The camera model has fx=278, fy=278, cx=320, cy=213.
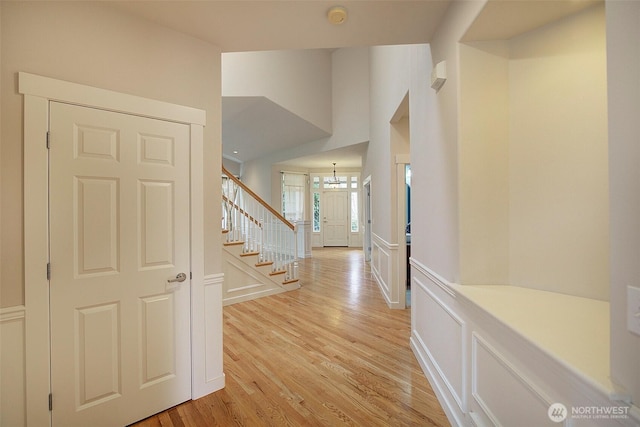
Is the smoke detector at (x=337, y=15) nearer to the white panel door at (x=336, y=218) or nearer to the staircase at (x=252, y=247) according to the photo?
the staircase at (x=252, y=247)

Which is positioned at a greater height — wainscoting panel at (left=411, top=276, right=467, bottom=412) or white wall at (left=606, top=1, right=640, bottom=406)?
white wall at (left=606, top=1, right=640, bottom=406)

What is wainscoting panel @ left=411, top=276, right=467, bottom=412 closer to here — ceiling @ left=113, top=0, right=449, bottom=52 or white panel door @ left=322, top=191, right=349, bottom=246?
ceiling @ left=113, top=0, right=449, bottom=52

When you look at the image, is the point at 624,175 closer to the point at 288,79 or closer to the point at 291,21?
the point at 291,21

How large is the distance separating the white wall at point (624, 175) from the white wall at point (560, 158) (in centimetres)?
70

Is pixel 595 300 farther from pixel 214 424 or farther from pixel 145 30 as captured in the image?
pixel 145 30

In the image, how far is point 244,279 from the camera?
4.18 meters

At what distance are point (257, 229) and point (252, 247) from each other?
29 cm

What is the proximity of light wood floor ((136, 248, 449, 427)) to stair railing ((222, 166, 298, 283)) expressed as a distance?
80 centimetres

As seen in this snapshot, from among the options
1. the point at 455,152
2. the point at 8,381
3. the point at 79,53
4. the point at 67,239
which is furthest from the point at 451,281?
the point at 79,53

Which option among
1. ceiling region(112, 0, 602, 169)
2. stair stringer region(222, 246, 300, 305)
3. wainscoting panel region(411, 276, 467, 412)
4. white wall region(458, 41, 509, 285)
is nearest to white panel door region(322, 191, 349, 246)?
stair stringer region(222, 246, 300, 305)

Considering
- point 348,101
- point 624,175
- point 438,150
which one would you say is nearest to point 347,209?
point 348,101

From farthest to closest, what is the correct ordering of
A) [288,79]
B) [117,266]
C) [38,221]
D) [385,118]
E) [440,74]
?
[288,79]
[385,118]
[440,74]
[117,266]
[38,221]

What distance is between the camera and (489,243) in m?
1.59

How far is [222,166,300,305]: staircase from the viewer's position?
4.04 m
